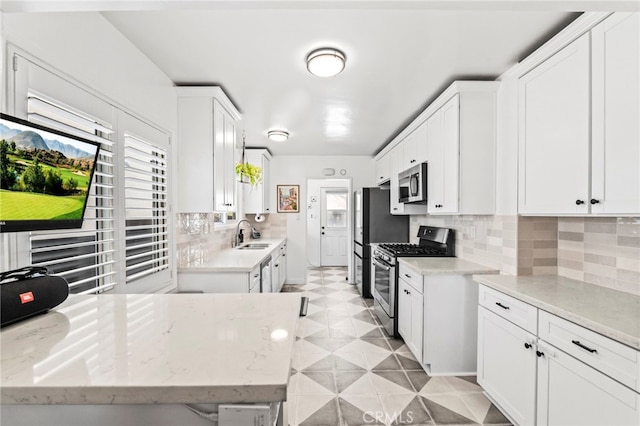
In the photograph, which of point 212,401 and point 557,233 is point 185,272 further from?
point 557,233

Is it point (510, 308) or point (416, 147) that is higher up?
point (416, 147)

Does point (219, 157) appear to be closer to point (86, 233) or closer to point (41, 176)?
point (86, 233)

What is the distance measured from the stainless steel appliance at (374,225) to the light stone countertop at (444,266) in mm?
1596

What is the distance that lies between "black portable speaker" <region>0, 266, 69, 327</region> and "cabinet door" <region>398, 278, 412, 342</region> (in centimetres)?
256

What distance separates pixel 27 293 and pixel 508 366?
244cm

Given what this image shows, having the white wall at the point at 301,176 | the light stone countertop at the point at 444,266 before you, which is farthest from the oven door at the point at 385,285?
the white wall at the point at 301,176

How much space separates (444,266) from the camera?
2627 millimetres

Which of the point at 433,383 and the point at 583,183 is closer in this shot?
the point at 583,183

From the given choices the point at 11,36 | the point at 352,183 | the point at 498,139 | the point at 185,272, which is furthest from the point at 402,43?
the point at 352,183

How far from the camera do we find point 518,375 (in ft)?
5.75

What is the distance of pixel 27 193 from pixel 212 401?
996 millimetres

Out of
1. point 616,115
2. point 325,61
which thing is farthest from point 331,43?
point 616,115

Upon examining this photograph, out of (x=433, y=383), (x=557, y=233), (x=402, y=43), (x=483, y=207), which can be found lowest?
(x=433, y=383)

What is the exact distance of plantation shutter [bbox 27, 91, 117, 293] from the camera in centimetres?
125
